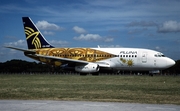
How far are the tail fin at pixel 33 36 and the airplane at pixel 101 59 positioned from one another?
0.83 m

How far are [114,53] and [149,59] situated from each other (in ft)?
17.3

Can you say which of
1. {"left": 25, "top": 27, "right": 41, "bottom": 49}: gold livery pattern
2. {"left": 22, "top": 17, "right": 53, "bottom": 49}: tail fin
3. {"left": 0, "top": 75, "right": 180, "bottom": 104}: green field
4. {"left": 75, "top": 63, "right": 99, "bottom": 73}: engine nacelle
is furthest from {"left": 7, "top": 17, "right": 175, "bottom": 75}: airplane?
{"left": 0, "top": 75, "right": 180, "bottom": 104}: green field

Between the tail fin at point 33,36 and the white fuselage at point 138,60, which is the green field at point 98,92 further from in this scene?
the tail fin at point 33,36

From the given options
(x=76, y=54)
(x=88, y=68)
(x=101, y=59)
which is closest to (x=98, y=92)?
(x=88, y=68)

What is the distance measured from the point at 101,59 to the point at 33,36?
45.5ft

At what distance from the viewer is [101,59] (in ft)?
151

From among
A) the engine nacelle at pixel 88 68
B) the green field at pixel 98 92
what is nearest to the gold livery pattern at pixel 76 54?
the engine nacelle at pixel 88 68

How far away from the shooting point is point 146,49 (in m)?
44.6

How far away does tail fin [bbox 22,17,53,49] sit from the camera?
52562 millimetres

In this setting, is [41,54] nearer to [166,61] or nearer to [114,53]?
[114,53]

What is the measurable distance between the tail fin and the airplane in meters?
0.83

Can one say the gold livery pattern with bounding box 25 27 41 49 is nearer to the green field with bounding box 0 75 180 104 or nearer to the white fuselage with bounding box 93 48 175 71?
the white fuselage with bounding box 93 48 175 71

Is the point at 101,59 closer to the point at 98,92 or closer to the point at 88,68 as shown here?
the point at 88,68

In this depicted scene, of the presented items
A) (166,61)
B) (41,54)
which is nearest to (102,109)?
(166,61)
